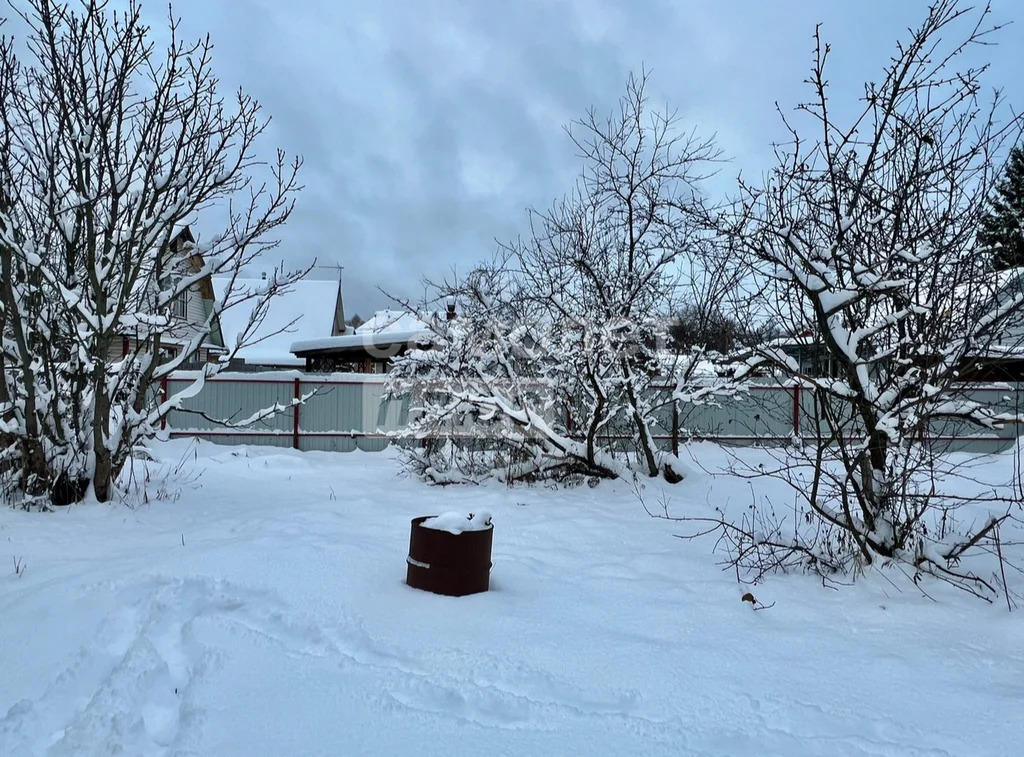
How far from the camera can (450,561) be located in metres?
3.65

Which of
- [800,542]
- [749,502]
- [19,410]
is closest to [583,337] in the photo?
[749,502]

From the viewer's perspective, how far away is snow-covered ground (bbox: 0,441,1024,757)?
2303 mm

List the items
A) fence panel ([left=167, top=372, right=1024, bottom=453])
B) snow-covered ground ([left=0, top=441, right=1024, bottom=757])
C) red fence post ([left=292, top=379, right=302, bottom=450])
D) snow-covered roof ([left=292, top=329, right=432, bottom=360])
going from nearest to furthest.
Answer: snow-covered ground ([left=0, top=441, right=1024, bottom=757]) < fence panel ([left=167, top=372, right=1024, bottom=453]) < red fence post ([left=292, top=379, right=302, bottom=450]) < snow-covered roof ([left=292, top=329, right=432, bottom=360])

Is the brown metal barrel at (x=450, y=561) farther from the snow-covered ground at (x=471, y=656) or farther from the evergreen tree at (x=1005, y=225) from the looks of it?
the evergreen tree at (x=1005, y=225)

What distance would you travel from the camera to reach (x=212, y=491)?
6.99m

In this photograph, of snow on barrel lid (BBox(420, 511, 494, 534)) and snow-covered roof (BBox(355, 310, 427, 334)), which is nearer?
snow on barrel lid (BBox(420, 511, 494, 534))

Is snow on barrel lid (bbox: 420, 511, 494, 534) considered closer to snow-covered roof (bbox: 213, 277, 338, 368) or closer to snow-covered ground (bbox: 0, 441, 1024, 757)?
snow-covered ground (bbox: 0, 441, 1024, 757)

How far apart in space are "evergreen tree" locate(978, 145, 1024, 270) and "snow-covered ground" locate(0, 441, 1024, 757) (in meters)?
2.20

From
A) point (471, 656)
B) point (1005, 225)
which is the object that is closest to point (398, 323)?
point (1005, 225)

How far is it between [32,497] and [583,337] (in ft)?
17.6

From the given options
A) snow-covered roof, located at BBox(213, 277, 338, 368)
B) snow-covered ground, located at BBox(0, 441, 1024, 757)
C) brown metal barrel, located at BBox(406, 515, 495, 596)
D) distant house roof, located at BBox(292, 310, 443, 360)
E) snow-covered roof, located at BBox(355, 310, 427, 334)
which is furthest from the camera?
snow-covered roof, located at BBox(213, 277, 338, 368)

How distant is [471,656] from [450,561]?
778 mm

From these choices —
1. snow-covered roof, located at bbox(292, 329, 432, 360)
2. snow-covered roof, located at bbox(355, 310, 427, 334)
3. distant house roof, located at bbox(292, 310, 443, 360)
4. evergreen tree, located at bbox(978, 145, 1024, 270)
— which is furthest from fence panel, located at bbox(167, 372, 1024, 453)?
evergreen tree, located at bbox(978, 145, 1024, 270)

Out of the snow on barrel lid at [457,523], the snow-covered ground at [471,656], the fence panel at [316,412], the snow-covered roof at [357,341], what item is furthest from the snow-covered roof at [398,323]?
the snow on barrel lid at [457,523]
